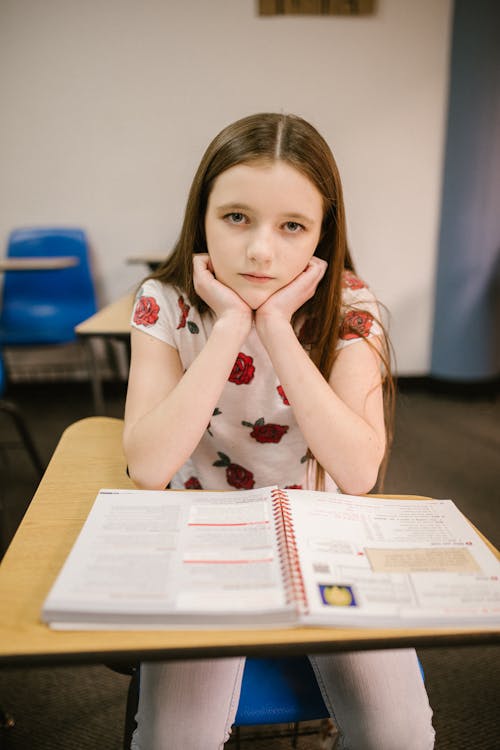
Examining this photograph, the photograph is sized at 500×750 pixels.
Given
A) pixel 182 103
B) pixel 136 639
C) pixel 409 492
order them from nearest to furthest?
pixel 136 639 < pixel 409 492 < pixel 182 103

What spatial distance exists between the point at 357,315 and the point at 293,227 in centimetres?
22

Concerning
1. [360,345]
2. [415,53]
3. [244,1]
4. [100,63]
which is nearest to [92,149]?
[100,63]

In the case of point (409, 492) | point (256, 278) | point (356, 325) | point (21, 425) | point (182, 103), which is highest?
point (182, 103)

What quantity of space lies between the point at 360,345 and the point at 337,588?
1.57ft

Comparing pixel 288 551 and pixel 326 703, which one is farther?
pixel 326 703

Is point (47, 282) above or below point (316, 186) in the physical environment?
below

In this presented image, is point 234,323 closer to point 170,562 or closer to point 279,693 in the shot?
point 170,562

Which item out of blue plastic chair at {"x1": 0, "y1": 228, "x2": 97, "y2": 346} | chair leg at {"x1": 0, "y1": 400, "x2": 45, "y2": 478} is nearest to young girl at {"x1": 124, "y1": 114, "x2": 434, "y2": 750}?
chair leg at {"x1": 0, "y1": 400, "x2": 45, "y2": 478}

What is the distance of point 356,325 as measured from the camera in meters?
0.90

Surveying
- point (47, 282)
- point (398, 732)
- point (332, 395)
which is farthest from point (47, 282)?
point (398, 732)

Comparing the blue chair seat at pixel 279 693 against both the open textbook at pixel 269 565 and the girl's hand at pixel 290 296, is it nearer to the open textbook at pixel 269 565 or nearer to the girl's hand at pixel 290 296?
the open textbook at pixel 269 565

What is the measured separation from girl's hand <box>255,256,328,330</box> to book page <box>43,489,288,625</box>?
31cm

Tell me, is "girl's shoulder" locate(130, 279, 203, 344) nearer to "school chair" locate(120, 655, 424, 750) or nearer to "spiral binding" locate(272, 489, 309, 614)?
"spiral binding" locate(272, 489, 309, 614)

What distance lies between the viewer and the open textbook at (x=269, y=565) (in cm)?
45
